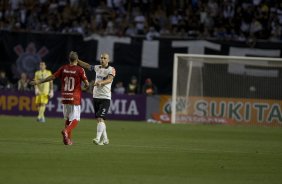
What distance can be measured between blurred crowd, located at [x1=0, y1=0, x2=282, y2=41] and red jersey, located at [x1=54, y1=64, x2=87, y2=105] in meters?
16.0

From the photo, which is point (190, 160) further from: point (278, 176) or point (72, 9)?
point (72, 9)

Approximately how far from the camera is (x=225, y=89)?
31734 millimetres

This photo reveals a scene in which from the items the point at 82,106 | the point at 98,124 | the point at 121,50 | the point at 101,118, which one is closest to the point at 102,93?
the point at 101,118

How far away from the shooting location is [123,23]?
34750 millimetres

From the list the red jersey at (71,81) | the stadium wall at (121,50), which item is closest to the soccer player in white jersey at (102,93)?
the red jersey at (71,81)

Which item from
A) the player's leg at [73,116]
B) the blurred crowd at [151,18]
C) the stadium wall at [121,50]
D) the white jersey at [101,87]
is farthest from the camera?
the blurred crowd at [151,18]

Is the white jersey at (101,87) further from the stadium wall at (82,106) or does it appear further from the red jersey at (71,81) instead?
the stadium wall at (82,106)

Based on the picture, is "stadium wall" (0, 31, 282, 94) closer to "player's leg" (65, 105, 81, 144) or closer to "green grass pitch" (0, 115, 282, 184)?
"green grass pitch" (0, 115, 282, 184)

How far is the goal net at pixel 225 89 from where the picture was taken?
103 ft

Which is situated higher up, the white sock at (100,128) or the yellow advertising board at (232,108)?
the white sock at (100,128)

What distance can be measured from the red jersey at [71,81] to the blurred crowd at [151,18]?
16.0 m

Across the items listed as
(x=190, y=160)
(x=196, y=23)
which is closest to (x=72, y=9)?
(x=196, y=23)

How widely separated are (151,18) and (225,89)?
219 inches

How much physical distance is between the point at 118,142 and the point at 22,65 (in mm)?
15535
